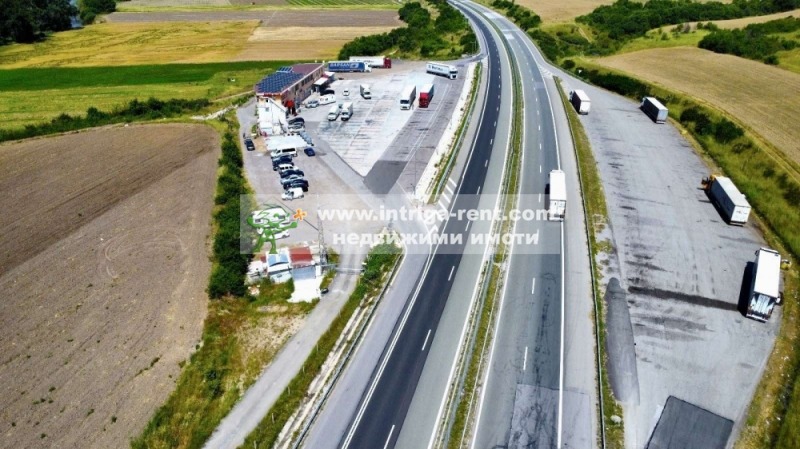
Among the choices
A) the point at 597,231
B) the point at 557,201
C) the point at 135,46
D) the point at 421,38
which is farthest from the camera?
the point at 421,38

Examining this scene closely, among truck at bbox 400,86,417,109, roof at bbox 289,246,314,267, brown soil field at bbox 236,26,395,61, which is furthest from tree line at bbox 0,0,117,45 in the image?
roof at bbox 289,246,314,267

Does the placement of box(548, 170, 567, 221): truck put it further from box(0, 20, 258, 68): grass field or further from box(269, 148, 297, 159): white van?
box(0, 20, 258, 68): grass field

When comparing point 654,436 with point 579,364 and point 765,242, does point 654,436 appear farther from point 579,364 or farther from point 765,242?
point 765,242

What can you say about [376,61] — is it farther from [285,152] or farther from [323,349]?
[323,349]

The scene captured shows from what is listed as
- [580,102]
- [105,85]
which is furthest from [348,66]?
[580,102]

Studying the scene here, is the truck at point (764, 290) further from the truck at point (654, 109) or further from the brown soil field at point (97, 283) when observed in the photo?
the brown soil field at point (97, 283)

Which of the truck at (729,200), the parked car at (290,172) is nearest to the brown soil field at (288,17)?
the parked car at (290,172)

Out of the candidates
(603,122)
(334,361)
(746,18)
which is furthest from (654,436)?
(746,18)
